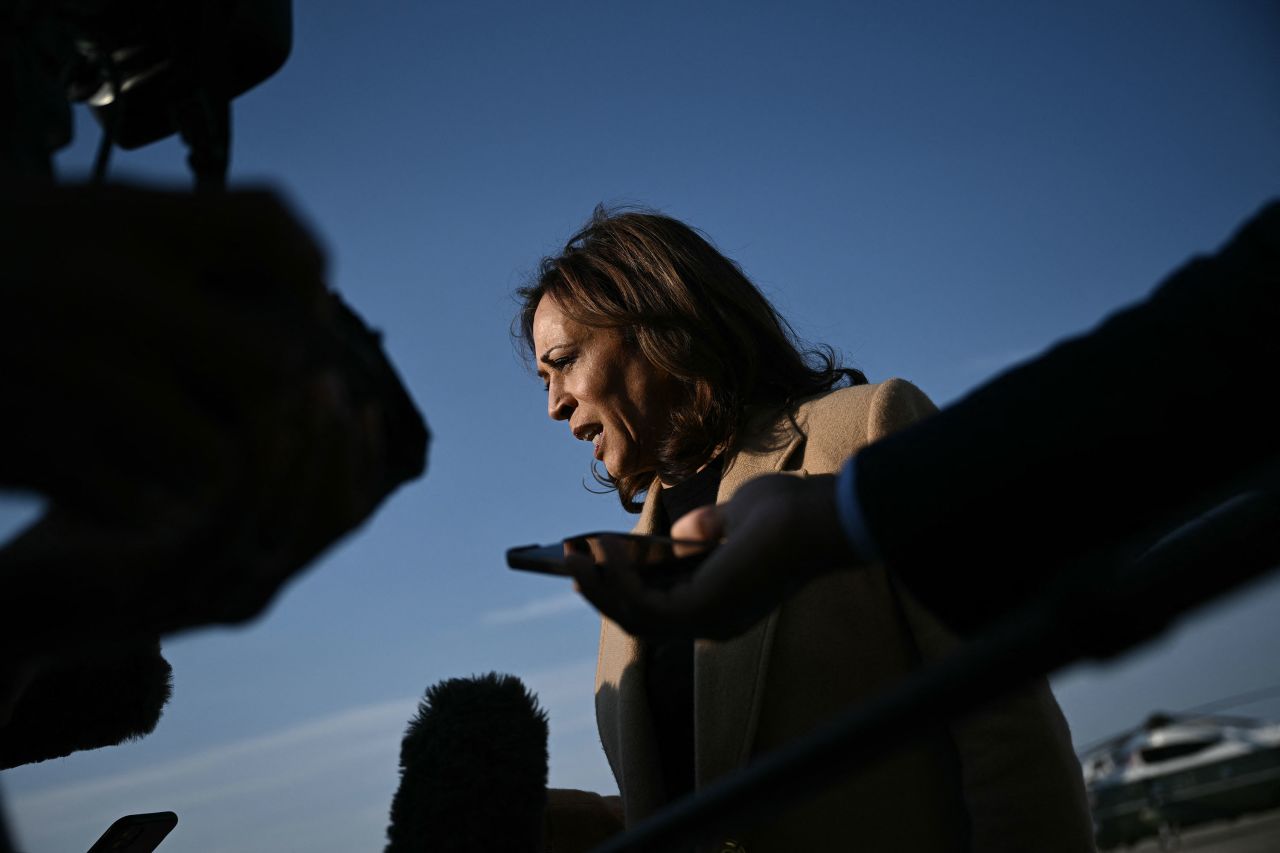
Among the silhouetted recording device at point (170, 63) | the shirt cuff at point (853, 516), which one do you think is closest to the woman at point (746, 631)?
the shirt cuff at point (853, 516)

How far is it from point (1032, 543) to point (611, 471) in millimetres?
1986

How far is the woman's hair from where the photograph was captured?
2.74m

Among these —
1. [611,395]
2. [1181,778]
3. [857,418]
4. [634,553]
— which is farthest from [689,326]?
[1181,778]

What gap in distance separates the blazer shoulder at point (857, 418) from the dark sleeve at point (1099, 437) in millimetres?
1314

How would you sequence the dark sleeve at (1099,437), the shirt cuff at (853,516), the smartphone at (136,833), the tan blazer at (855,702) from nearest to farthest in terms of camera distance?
the dark sleeve at (1099,437) → the shirt cuff at (853,516) → the tan blazer at (855,702) → the smartphone at (136,833)

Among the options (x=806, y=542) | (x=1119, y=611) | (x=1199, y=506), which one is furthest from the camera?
(x=806, y=542)

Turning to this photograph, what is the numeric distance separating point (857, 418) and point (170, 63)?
1.76 meters

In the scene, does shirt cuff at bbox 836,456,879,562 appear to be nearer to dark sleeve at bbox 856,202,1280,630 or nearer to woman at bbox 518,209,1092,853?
dark sleeve at bbox 856,202,1280,630

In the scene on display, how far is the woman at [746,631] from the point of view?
200 cm

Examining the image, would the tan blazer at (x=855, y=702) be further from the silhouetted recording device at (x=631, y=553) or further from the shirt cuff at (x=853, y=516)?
the shirt cuff at (x=853, y=516)

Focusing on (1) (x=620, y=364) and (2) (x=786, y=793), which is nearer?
(2) (x=786, y=793)

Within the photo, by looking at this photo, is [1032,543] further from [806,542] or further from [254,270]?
[254,270]

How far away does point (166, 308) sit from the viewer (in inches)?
24.9

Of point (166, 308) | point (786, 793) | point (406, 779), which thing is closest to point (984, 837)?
point (406, 779)
